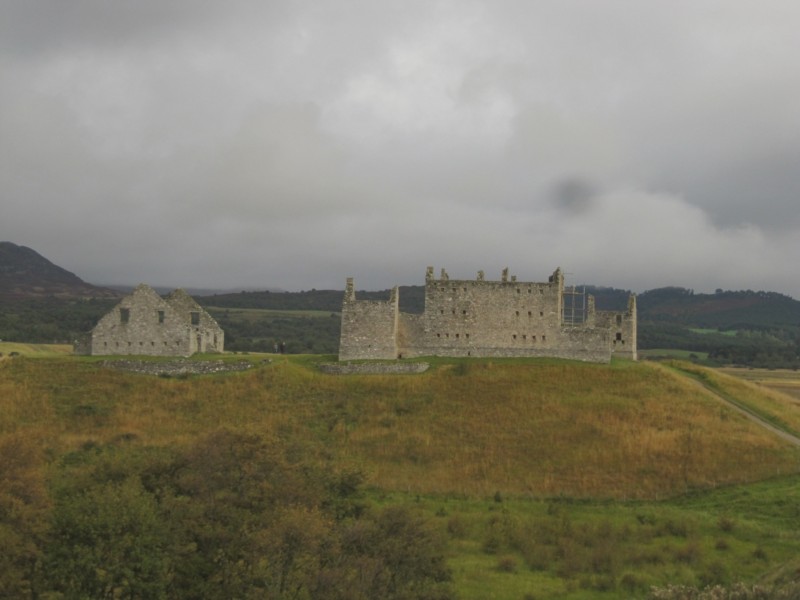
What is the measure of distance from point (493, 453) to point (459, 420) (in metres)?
3.80

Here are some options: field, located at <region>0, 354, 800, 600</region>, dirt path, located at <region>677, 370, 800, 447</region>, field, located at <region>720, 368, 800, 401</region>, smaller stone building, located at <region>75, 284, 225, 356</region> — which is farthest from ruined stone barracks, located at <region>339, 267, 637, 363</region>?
field, located at <region>720, 368, 800, 401</region>

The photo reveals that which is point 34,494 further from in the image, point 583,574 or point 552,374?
point 552,374

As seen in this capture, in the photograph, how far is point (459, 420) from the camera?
45.6m

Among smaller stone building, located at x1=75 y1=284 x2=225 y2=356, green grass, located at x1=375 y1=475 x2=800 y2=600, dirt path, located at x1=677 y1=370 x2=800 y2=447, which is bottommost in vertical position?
green grass, located at x1=375 y1=475 x2=800 y2=600

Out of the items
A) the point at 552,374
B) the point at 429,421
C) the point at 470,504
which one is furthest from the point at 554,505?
the point at 552,374

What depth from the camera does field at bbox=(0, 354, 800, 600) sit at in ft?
92.9

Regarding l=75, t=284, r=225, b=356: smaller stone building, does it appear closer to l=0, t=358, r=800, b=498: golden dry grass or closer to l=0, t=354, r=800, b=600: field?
l=0, t=354, r=800, b=600: field

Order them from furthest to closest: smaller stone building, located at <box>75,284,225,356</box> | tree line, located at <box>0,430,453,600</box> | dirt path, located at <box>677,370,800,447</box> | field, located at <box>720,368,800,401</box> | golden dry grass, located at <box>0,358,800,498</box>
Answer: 1. field, located at <box>720,368,800,401</box>
2. smaller stone building, located at <box>75,284,225,356</box>
3. dirt path, located at <box>677,370,800,447</box>
4. golden dry grass, located at <box>0,358,800,498</box>
5. tree line, located at <box>0,430,453,600</box>

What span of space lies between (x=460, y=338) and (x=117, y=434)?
21.8 m

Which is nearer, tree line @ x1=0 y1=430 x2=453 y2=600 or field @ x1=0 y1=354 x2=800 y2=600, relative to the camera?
tree line @ x1=0 y1=430 x2=453 y2=600

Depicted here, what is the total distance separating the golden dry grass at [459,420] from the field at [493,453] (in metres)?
0.12

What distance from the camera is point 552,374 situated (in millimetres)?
50938

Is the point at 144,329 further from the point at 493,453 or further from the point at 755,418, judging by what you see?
the point at 755,418

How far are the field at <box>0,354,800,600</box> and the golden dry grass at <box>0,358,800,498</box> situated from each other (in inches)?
4.6
